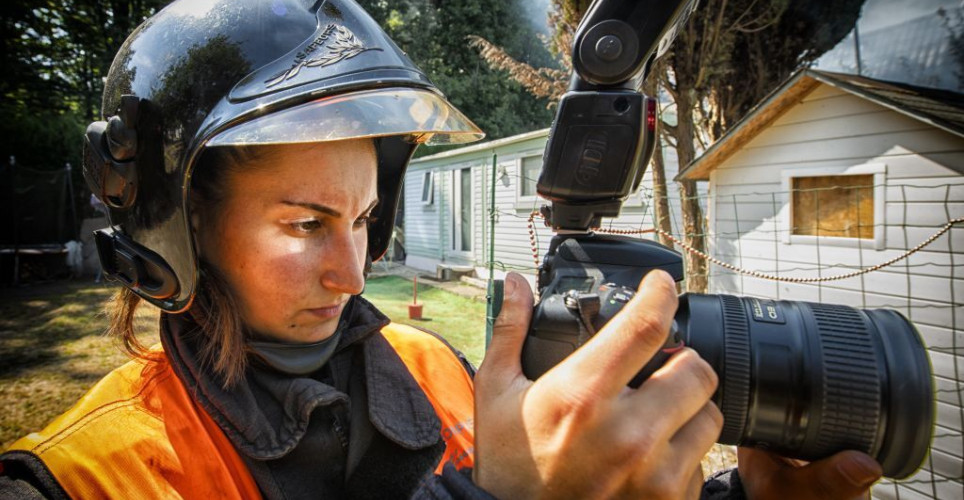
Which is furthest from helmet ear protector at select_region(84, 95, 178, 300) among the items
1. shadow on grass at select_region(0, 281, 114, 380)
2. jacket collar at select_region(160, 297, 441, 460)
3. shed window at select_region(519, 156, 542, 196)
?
shed window at select_region(519, 156, 542, 196)

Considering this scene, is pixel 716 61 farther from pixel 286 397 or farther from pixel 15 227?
pixel 15 227

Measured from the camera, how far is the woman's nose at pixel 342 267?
4.02 ft

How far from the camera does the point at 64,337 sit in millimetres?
6879

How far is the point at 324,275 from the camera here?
1228 millimetres

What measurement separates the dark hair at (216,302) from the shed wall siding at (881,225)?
15.0 feet

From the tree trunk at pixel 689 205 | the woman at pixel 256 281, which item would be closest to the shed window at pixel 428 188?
the tree trunk at pixel 689 205

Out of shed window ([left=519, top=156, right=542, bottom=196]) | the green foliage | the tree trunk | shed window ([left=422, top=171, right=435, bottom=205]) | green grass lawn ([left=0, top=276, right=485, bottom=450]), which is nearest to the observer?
green grass lawn ([left=0, top=276, right=485, bottom=450])

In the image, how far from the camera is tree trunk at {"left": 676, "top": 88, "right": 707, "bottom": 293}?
599cm

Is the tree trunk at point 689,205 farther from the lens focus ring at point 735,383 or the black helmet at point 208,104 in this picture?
the black helmet at point 208,104

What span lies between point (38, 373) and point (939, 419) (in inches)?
360

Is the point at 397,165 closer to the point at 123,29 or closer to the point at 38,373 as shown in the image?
the point at 38,373

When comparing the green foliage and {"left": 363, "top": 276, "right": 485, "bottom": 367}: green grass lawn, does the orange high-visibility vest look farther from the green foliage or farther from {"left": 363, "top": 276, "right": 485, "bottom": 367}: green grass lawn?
the green foliage

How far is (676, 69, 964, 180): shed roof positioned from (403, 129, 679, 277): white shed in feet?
9.68

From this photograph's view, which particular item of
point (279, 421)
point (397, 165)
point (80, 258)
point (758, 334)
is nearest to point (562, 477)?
point (758, 334)
